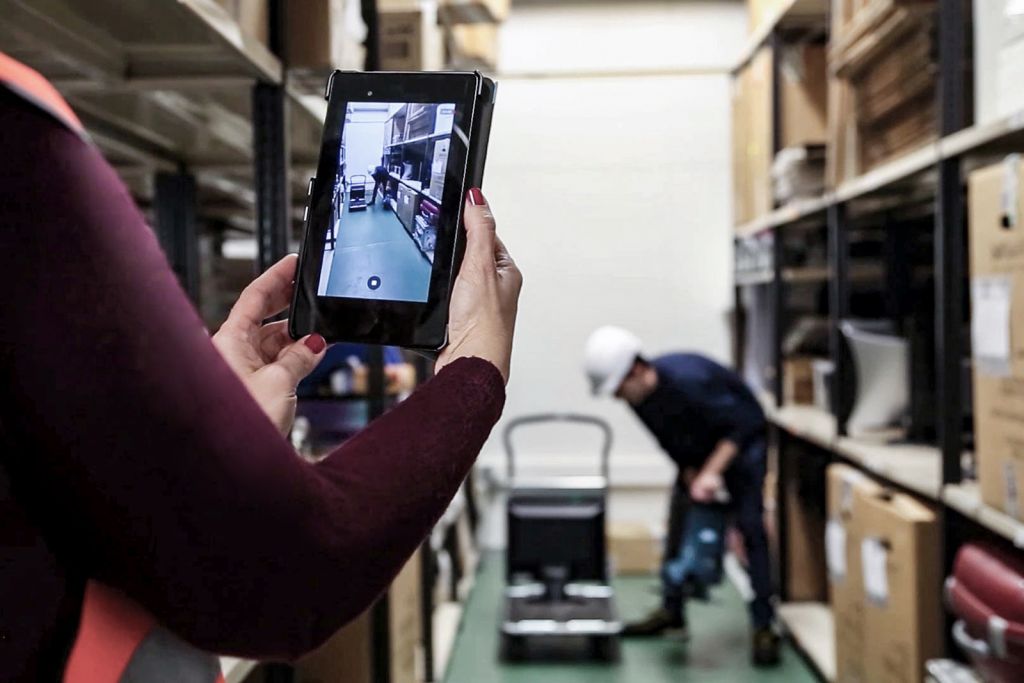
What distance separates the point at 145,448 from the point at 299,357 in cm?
24

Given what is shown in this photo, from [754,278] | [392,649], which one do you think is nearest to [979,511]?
[392,649]

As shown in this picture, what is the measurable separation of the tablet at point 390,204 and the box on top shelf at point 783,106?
3245 mm

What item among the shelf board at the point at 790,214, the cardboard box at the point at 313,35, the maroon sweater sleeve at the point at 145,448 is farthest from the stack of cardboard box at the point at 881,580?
the maroon sweater sleeve at the point at 145,448

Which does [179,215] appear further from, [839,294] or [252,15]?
[839,294]

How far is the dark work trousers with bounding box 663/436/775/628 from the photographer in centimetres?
342

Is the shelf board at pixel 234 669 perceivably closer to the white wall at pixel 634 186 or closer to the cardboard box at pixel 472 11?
the cardboard box at pixel 472 11

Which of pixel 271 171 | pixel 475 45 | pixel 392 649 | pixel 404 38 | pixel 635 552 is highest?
pixel 475 45

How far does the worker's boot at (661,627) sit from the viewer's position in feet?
11.8

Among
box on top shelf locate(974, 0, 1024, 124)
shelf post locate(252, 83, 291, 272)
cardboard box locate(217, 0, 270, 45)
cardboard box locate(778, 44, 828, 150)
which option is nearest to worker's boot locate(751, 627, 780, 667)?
cardboard box locate(778, 44, 828, 150)

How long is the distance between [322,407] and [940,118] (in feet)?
4.78

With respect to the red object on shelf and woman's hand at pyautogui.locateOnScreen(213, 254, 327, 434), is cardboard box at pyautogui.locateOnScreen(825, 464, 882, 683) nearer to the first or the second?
the red object on shelf

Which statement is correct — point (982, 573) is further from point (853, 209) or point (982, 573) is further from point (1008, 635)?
point (853, 209)

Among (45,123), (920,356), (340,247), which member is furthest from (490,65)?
(45,123)

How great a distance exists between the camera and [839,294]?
123 inches
